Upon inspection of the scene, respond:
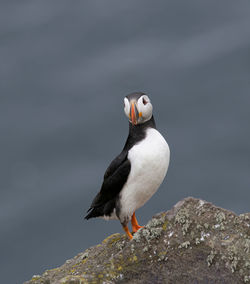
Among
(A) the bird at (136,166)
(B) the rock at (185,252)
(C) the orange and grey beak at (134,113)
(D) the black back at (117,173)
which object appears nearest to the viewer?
(B) the rock at (185,252)

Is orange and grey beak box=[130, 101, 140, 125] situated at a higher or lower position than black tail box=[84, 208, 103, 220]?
higher

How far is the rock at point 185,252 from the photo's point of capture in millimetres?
7848

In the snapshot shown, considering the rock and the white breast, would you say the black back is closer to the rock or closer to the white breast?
the white breast

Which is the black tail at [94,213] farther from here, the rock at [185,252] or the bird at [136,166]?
the rock at [185,252]

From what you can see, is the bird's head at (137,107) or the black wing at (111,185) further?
the black wing at (111,185)

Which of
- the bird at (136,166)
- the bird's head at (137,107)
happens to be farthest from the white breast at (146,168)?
the bird's head at (137,107)

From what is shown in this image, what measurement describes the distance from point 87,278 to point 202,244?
151 cm

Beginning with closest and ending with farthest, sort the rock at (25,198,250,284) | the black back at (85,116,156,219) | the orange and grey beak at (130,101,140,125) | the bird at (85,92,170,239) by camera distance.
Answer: the rock at (25,198,250,284), the orange and grey beak at (130,101,140,125), the bird at (85,92,170,239), the black back at (85,116,156,219)

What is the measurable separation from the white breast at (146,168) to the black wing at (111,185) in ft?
0.30

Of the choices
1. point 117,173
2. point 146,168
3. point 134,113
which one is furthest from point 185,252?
point 134,113

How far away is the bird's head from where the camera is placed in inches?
377

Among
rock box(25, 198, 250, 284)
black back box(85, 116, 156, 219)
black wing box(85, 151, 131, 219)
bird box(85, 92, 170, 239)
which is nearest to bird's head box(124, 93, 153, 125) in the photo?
bird box(85, 92, 170, 239)

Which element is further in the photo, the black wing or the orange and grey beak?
the black wing

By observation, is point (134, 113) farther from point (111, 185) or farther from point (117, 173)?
point (111, 185)
